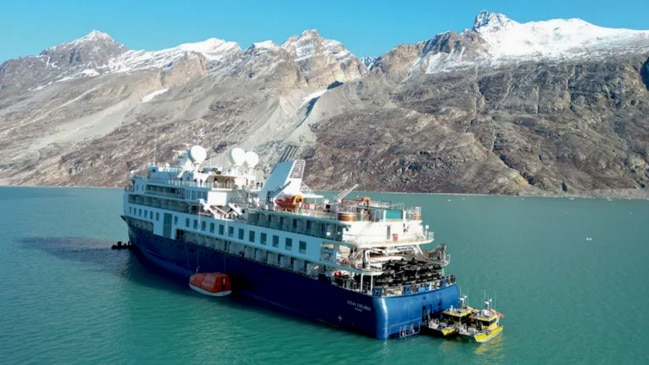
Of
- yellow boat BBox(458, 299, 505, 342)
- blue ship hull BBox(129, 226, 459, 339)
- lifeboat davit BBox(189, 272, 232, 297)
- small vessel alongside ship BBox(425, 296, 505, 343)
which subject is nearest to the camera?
blue ship hull BBox(129, 226, 459, 339)

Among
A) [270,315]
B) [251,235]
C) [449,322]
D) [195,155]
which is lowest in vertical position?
[270,315]

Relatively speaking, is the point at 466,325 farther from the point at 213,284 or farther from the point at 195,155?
the point at 195,155

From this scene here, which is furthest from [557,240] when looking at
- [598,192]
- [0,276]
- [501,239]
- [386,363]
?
[598,192]

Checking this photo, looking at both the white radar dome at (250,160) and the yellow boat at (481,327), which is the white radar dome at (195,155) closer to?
the white radar dome at (250,160)

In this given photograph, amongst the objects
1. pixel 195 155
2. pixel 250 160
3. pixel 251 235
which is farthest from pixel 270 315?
pixel 195 155

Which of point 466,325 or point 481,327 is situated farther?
point 466,325

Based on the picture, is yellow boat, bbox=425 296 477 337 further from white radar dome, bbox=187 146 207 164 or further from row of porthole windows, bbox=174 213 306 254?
white radar dome, bbox=187 146 207 164

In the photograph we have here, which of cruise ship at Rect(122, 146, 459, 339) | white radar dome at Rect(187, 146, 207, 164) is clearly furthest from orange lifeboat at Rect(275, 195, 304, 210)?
white radar dome at Rect(187, 146, 207, 164)
